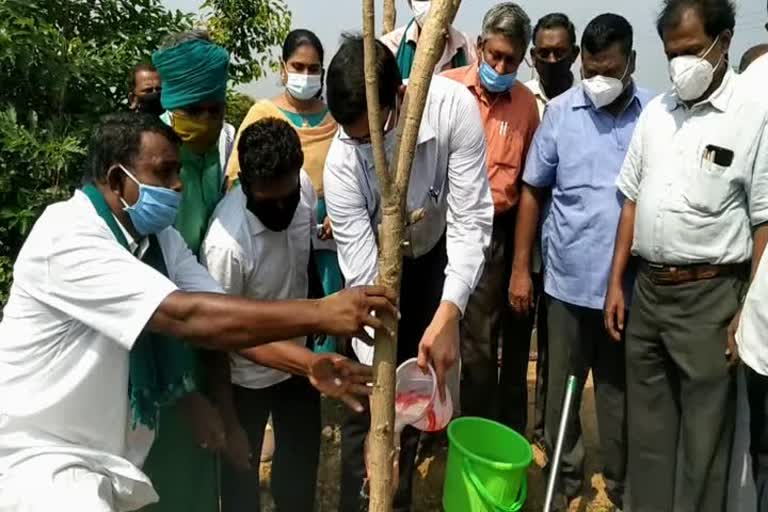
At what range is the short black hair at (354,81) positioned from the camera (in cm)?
230

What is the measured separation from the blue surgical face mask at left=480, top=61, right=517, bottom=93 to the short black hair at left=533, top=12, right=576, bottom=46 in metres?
0.49

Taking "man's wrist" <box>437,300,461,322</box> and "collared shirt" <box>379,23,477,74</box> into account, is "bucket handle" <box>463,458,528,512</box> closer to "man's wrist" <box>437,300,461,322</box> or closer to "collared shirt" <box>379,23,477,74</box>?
"man's wrist" <box>437,300,461,322</box>

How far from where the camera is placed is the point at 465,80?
11.5 ft

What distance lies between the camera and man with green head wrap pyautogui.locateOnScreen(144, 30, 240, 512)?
2.60m

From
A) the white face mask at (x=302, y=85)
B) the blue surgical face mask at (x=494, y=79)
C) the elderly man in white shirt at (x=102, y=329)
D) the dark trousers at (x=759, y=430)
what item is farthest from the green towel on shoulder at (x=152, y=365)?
the dark trousers at (x=759, y=430)

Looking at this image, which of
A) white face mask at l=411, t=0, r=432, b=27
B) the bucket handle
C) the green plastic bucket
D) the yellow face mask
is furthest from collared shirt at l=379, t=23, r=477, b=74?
the bucket handle

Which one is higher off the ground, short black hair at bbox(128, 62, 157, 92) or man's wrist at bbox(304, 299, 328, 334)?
short black hair at bbox(128, 62, 157, 92)

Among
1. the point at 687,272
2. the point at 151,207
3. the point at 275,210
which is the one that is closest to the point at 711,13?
the point at 687,272

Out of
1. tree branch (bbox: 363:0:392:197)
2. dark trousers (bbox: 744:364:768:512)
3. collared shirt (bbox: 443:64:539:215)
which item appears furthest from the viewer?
collared shirt (bbox: 443:64:539:215)

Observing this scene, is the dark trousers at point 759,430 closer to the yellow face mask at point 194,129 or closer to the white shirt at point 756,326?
the white shirt at point 756,326

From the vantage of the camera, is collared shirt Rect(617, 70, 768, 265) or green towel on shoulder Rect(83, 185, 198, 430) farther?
collared shirt Rect(617, 70, 768, 265)

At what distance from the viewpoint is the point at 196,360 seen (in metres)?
2.60

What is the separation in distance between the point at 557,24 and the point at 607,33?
62cm

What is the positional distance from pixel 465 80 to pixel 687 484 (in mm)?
2003
